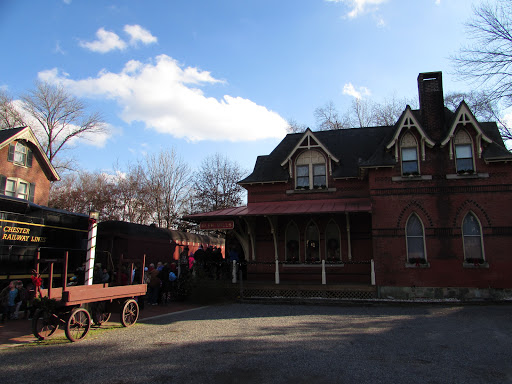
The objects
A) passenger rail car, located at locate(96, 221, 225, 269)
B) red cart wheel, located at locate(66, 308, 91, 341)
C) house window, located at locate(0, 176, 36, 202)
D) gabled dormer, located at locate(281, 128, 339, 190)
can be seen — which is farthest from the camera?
house window, located at locate(0, 176, 36, 202)

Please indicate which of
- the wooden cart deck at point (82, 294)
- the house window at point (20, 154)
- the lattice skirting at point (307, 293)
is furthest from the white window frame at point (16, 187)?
the wooden cart deck at point (82, 294)

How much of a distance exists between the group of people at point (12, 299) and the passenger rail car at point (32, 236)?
74 centimetres

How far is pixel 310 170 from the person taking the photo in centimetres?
1931

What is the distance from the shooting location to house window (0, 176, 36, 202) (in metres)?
25.5

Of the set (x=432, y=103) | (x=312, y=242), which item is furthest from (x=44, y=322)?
(x=432, y=103)

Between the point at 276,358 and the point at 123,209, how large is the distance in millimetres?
37730

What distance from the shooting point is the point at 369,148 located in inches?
797

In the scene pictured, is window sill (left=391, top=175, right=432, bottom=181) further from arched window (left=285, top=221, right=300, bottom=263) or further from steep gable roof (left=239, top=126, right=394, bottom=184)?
arched window (left=285, top=221, right=300, bottom=263)

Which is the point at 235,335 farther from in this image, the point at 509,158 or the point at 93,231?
the point at 509,158

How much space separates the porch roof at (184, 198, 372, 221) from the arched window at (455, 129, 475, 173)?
4.23m

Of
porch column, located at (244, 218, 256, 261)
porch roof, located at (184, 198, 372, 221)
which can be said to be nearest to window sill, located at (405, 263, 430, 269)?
porch roof, located at (184, 198, 372, 221)

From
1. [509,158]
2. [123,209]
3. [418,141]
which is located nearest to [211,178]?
[123,209]

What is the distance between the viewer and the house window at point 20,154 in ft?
86.2

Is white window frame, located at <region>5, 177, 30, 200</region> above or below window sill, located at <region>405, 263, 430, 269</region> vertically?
above
